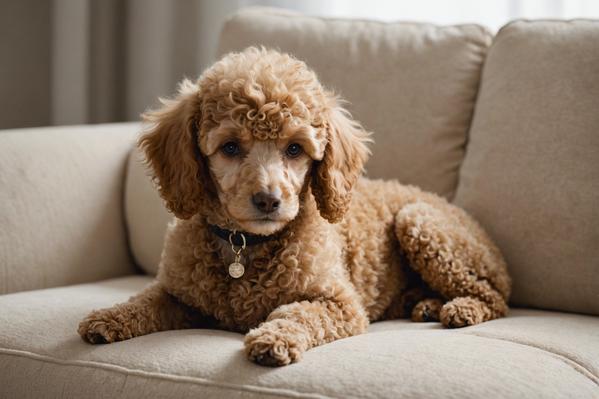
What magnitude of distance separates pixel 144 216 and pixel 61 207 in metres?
0.28

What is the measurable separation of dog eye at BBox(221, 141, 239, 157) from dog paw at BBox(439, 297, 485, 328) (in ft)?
2.28

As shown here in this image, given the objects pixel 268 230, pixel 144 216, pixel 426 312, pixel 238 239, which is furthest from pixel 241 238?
pixel 144 216

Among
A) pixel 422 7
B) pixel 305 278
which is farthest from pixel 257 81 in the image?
pixel 422 7

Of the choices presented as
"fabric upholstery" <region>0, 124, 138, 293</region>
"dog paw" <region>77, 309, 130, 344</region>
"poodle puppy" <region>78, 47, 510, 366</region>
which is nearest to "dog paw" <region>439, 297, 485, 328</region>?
"poodle puppy" <region>78, 47, 510, 366</region>

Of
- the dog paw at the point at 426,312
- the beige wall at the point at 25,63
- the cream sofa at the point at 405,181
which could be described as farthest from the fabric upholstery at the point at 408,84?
the beige wall at the point at 25,63

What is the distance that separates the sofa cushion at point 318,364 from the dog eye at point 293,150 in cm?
45

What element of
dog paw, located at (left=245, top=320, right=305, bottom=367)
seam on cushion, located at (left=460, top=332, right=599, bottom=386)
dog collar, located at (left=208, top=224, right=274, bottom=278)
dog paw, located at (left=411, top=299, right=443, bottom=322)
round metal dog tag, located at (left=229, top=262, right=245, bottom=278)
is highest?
dog collar, located at (left=208, top=224, right=274, bottom=278)

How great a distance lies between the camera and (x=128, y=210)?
105 inches

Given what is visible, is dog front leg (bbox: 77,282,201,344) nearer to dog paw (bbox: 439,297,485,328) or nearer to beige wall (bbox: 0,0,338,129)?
dog paw (bbox: 439,297,485,328)

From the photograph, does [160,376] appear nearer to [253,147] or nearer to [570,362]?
[253,147]

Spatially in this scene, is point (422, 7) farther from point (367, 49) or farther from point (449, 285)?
point (449, 285)

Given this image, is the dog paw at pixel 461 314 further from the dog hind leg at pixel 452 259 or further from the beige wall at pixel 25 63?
the beige wall at pixel 25 63

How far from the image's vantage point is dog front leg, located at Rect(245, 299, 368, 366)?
1573 mm

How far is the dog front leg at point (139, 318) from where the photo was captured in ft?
5.83
